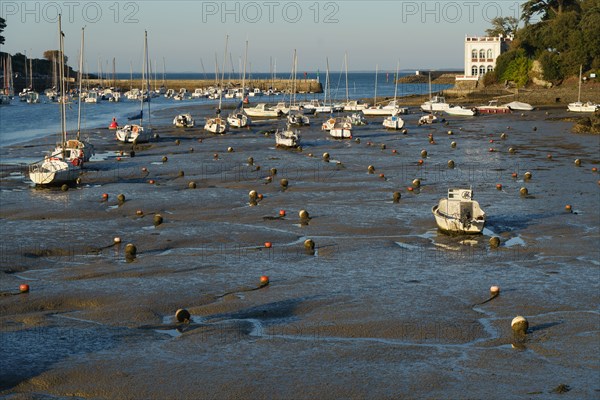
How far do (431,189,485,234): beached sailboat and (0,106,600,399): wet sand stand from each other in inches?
23.5

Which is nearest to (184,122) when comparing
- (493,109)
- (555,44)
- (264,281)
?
(493,109)

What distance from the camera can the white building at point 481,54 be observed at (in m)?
168

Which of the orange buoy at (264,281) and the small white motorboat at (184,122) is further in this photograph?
the small white motorboat at (184,122)

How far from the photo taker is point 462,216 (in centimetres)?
4053

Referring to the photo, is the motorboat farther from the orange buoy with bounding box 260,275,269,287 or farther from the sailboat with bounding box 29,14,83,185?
the orange buoy with bounding box 260,275,269,287

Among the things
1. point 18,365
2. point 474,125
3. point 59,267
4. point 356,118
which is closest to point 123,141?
point 356,118

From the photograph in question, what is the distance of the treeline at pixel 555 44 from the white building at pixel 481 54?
25.8ft

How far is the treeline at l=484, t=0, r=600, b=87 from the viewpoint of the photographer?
13512 centimetres

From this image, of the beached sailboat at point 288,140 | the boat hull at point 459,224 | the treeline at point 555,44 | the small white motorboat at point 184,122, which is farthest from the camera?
the treeline at point 555,44

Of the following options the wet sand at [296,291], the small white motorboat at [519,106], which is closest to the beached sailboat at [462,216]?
the wet sand at [296,291]

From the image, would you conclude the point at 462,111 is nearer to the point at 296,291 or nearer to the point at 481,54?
Result: the point at 481,54

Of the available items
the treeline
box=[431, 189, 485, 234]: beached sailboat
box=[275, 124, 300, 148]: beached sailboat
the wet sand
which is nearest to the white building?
the treeline

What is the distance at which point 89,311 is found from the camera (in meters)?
29.5

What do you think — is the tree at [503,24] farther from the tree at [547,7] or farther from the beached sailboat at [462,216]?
the beached sailboat at [462,216]
